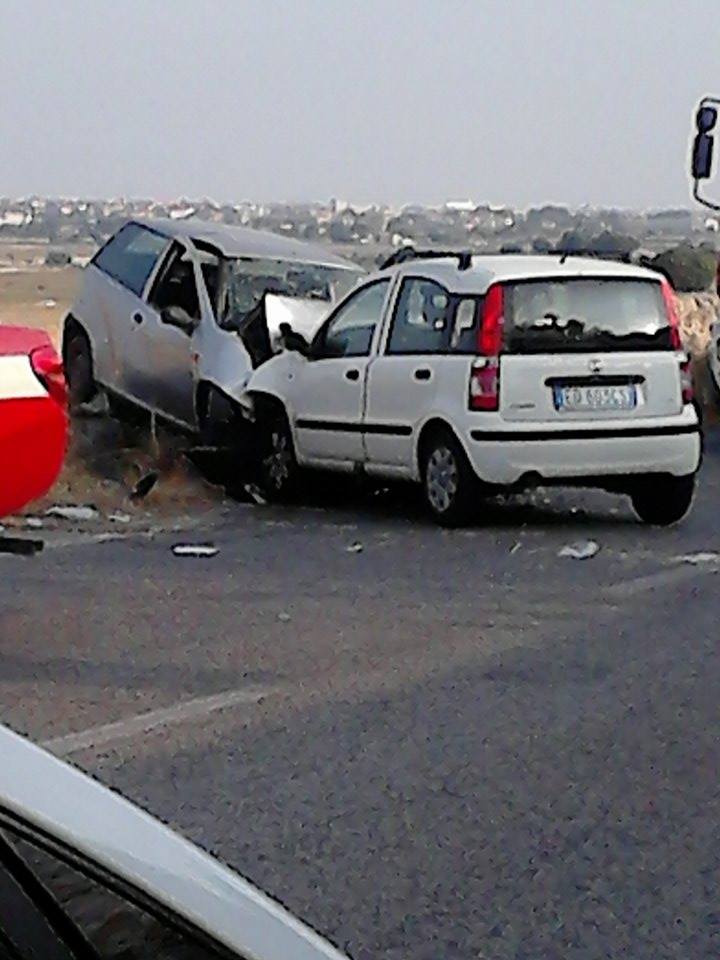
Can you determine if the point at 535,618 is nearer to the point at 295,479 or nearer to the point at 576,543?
the point at 576,543

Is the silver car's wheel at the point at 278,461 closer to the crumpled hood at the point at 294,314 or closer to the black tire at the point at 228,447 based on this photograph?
the black tire at the point at 228,447

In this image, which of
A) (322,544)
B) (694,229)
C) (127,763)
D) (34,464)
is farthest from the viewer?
(694,229)

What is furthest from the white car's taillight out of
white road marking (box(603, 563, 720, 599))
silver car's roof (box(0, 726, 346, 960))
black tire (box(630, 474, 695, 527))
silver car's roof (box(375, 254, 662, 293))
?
silver car's roof (box(0, 726, 346, 960))

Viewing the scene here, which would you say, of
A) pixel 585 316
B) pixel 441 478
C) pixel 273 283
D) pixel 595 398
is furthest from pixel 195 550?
pixel 273 283

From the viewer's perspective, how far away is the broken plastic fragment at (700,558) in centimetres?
1107

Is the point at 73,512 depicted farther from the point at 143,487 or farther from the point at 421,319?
the point at 421,319

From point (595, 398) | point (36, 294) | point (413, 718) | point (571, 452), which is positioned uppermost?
point (595, 398)

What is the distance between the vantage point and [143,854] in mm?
2146

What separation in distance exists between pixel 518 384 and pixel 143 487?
2997 mm

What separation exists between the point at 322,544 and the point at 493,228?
90.1ft

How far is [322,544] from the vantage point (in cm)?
1150

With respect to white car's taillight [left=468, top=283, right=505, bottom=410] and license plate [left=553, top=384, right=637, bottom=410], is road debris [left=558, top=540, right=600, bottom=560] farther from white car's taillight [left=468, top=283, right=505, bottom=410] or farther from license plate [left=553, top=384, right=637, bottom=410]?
white car's taillight [left=468, top=283, right=505, bottom=410]

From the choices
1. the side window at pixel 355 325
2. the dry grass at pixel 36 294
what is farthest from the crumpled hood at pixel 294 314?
the dry grass at pixel 36 294

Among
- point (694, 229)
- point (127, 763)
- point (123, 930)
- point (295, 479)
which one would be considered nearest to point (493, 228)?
point (694, 229)
